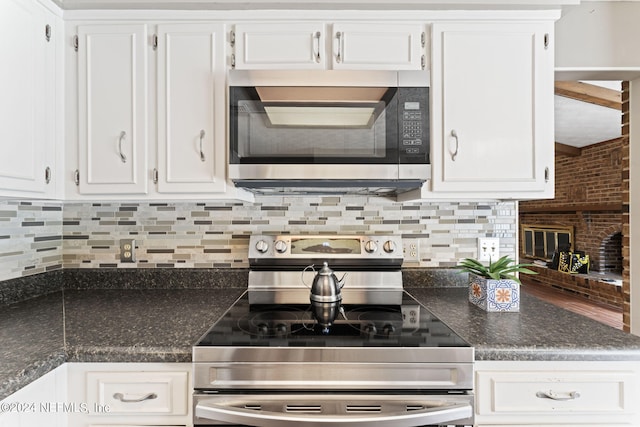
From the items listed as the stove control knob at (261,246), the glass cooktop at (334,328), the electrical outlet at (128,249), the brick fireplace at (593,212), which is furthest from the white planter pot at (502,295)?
the brick fireplace at (593,212)

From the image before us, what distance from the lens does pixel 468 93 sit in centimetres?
142

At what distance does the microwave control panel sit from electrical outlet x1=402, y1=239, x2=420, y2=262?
1.74ft

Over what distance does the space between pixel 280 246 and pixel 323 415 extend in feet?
2.71

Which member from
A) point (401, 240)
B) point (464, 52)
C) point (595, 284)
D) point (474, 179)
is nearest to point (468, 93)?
point (464, 52)

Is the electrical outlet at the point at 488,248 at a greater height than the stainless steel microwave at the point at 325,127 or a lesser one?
lesser

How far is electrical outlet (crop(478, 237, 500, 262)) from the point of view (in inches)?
69.1

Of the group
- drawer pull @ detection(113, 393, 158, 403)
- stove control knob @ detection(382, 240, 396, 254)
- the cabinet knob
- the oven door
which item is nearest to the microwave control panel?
the cabinet knob

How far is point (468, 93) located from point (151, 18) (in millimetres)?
1310

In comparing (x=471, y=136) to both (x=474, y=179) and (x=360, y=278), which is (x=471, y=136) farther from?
(x=360, y=278)

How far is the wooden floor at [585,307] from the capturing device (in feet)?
14.6

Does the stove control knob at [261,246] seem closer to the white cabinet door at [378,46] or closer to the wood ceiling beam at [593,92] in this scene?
the white cabinet door at [378,46]

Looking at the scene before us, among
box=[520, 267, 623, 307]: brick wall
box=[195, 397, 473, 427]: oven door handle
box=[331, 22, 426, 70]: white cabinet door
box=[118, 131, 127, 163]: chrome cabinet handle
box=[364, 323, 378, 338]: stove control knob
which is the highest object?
box=[331, 22, 426, 70]: white cabinet door

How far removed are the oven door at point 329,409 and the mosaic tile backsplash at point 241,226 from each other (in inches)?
32.5

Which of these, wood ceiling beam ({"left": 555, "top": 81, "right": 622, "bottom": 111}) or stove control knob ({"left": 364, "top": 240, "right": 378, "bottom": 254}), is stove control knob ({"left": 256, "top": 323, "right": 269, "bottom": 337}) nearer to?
stove control knob ({"left": 364, "top": 240, "right": 378, "bottom": 254})
